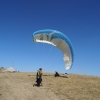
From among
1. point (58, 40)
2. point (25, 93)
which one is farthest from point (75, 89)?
point (58, 40)

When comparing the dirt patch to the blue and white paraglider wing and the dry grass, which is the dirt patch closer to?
the dry grass

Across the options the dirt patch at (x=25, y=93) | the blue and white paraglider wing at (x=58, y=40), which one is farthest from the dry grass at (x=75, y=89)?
the blue and white paraglider wing at (x=58, y=40)

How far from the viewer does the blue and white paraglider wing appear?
102 feet

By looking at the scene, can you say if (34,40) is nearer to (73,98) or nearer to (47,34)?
(47,34)

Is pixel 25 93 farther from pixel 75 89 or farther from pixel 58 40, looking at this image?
pixel 58 40

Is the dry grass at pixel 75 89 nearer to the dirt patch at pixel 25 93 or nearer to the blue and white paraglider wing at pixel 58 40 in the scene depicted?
the dirt patch at pixel 25 93

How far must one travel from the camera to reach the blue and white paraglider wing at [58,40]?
3106cm

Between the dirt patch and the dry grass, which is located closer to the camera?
the dirt patch

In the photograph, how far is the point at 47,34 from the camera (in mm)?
31266

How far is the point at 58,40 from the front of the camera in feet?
107

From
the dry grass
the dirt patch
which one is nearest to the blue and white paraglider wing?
the dry grass

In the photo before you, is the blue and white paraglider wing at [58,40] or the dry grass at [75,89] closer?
the dry grass at [75,89]

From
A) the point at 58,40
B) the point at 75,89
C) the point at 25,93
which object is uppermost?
the point at 58,40

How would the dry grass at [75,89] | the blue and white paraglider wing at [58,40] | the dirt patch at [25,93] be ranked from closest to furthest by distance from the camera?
the dirt patch at [25,93]
the dry grass at [75,89]
the blue and white paraglider wing at [58,40]
